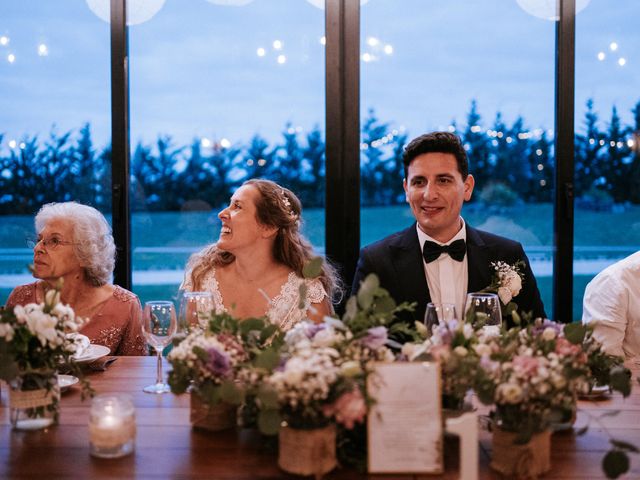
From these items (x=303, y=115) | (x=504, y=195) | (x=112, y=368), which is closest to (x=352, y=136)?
(x=303, y=115)

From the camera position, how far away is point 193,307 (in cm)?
178

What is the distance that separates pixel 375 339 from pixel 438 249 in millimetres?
1521

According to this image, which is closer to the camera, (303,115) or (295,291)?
(295,291)

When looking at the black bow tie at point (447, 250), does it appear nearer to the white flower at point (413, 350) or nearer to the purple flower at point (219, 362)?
the white flower at point (413, 350)

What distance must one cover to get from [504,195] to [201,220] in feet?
5.46

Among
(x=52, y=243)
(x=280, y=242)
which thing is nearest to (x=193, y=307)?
(x=280, y=242)

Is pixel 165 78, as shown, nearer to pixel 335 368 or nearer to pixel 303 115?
pixel 303 115

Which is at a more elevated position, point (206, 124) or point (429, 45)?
point (429, 45)

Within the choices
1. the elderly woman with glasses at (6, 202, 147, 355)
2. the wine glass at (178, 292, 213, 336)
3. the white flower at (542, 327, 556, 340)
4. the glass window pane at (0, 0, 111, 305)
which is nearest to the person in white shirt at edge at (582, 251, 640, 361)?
the white flower at (542, 327, 556, 340)

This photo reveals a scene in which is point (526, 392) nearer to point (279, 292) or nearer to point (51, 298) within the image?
point (51, 298)

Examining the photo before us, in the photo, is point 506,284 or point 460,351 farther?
point 506,284

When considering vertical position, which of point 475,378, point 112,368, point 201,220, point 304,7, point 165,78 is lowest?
point 112,368

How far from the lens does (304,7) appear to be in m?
3.62

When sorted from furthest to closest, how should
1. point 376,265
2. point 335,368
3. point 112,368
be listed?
1. point 376,265
2. point 112,368
3. point 335,368
